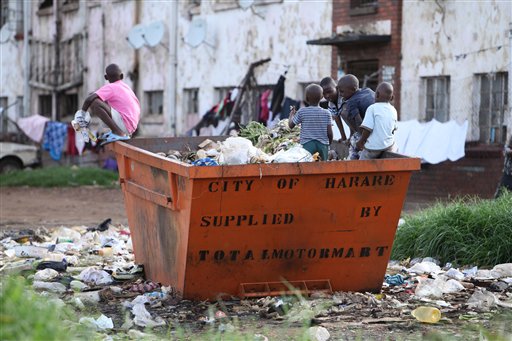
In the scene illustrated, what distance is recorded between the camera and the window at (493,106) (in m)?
19.1

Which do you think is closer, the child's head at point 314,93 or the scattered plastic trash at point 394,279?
the scattered plastic trash at point 394,279

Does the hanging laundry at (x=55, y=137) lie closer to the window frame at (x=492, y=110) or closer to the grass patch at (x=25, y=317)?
the window frame at (x=492, y=110)

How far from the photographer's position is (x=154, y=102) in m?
30.0

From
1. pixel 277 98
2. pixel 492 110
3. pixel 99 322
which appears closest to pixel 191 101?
pixel 277 98

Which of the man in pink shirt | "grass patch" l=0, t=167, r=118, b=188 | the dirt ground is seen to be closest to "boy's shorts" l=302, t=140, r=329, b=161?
the man in pink shirt

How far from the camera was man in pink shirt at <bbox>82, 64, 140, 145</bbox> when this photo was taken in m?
10.3

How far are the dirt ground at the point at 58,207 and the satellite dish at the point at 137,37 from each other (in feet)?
17.0

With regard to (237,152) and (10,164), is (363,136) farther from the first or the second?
(10,164)

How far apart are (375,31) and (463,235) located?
11.4 m

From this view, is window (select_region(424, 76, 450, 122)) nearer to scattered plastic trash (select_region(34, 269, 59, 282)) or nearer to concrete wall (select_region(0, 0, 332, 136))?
concrete wall (select_region(0, 0, 332, 136))

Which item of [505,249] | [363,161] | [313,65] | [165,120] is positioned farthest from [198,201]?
[165,120]

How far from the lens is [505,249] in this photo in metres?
10.7

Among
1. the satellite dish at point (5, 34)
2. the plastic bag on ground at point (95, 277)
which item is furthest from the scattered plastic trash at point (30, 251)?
the satellite dish at point (5, 34)

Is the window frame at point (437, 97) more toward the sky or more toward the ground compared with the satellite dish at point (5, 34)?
more toward the ground
